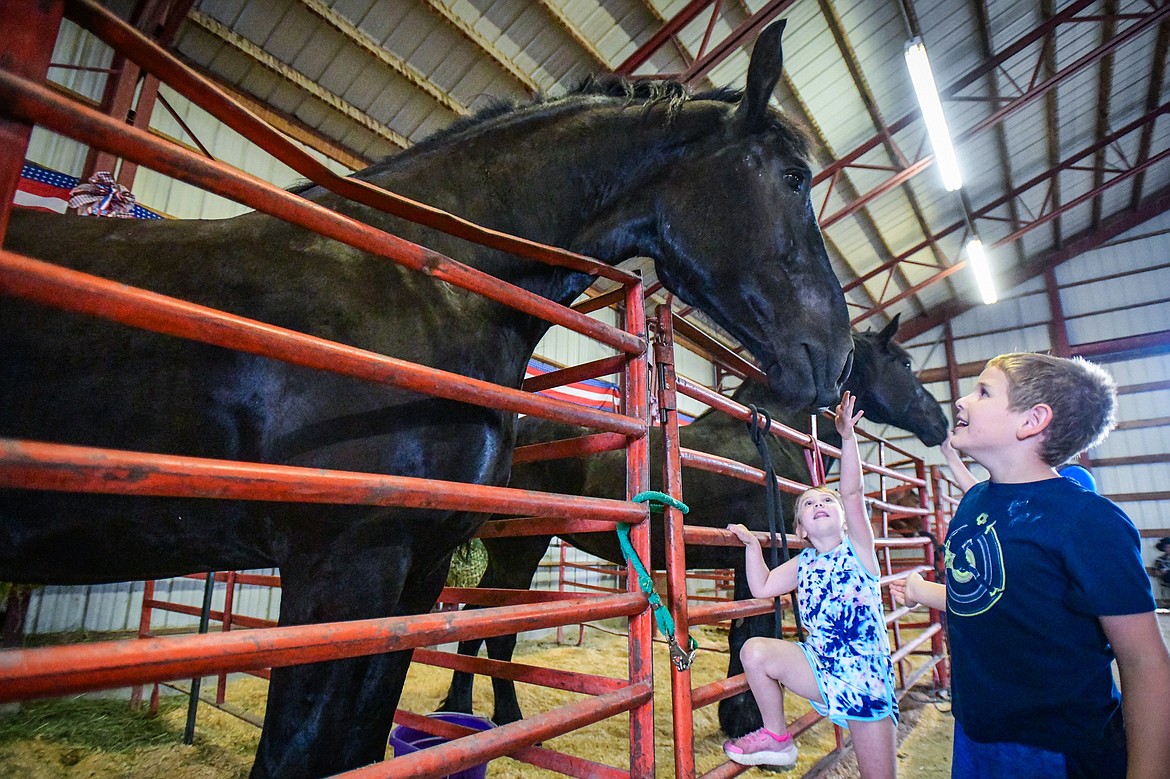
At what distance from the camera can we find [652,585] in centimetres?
137

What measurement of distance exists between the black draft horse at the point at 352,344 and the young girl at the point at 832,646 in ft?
1.38

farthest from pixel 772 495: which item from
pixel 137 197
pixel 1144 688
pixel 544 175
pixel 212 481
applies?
pixel 137 197

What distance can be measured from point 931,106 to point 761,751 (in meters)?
9.05

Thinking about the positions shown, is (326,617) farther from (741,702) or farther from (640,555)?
(741,702)

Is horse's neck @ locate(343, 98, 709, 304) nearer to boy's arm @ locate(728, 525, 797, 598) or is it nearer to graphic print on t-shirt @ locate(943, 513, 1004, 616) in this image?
boy's arm @ locate(728, 525, 797, 598)

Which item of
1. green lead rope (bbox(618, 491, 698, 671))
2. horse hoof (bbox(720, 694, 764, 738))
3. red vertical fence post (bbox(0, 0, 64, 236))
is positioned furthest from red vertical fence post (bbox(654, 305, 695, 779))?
horse hoof (bbox(720, 694, 764, 738))

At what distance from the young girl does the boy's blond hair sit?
1.68 feet

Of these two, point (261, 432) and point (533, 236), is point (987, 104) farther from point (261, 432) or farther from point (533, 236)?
point (261, 432)

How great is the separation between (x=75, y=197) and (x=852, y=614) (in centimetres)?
449

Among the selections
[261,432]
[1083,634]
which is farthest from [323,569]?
[1083,634]

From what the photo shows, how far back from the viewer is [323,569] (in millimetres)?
1071

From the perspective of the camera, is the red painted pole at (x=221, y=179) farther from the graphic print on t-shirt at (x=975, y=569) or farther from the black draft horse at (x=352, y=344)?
the graphic print on t-shirt at (x=975, y=569)

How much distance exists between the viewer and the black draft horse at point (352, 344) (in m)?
1.05

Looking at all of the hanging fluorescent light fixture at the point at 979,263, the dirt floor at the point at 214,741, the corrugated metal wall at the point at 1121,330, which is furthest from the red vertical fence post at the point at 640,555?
the corrugated metal wall at the point at 1121,330
